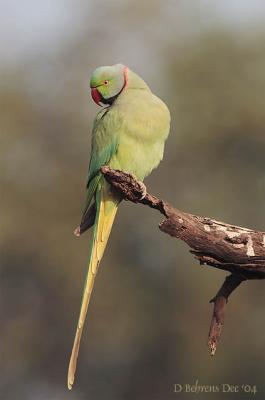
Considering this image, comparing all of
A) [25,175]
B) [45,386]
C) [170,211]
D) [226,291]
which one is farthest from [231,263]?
A: [25,175]

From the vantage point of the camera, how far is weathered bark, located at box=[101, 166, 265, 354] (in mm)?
3957

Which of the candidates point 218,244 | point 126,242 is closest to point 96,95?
point 218,244

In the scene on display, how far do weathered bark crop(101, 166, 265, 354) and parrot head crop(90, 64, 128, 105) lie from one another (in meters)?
0.77

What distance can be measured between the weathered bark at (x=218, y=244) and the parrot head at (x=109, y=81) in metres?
0.77

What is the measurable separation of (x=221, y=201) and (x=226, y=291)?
22.5 ft

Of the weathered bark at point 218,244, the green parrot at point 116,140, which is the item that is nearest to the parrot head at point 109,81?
the green parrot at point 116,140

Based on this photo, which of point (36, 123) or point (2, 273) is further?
point (36, 123)

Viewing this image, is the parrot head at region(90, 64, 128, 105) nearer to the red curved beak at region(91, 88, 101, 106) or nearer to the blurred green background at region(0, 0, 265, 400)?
the red curved beak at region(91, 88, 101, 106)

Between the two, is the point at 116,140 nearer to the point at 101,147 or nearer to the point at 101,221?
the point at 101,147

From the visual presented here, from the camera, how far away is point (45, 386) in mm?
10195

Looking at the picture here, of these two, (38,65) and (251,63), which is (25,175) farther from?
(251,63)

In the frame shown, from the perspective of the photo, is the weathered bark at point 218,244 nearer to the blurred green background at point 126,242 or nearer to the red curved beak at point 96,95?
the red curved beak at point 96,95

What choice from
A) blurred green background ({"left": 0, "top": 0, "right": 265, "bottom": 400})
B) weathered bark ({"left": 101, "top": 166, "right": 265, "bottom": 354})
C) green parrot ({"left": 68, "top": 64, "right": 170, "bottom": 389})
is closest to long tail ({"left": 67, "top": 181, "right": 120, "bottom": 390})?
green parrot ({"left": 68, "top": 64, "right": 170, "bottom": 389})

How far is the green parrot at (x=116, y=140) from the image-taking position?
173 inches
